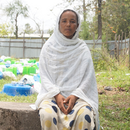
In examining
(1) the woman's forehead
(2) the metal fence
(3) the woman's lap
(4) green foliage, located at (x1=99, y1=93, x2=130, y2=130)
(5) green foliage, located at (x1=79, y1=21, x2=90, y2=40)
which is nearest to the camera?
(3) the woman's lap

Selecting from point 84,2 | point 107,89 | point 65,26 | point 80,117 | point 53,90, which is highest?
point 84,2

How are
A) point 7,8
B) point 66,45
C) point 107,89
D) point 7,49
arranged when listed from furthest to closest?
point 7,8
point 7,49
point 107,89
point 66,45

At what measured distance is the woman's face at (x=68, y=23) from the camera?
8.91ft

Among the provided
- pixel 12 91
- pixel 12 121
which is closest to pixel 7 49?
pixel 12 91

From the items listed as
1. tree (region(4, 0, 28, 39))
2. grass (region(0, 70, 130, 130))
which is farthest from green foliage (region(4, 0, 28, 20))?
grass (region(0, 70, 130, 130))

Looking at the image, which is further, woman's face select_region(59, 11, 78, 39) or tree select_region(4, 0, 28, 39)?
tree select_region(4, 0, 28, 39)

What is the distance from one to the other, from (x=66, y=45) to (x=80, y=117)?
1.01 m

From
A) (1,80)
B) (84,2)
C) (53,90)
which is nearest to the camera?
(53,90)

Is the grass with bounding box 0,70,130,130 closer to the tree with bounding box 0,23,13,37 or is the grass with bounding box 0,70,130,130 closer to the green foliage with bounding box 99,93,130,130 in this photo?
the green foliage with bounding box 99,93,130,130

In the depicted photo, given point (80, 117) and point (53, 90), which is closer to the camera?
point (80, 117)

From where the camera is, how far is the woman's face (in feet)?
8.91

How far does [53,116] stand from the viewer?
2184 mm

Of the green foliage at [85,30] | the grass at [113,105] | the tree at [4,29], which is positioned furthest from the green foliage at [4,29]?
the grass at [113,105]

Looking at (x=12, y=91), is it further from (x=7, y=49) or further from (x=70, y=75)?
(x=7, y=49)
